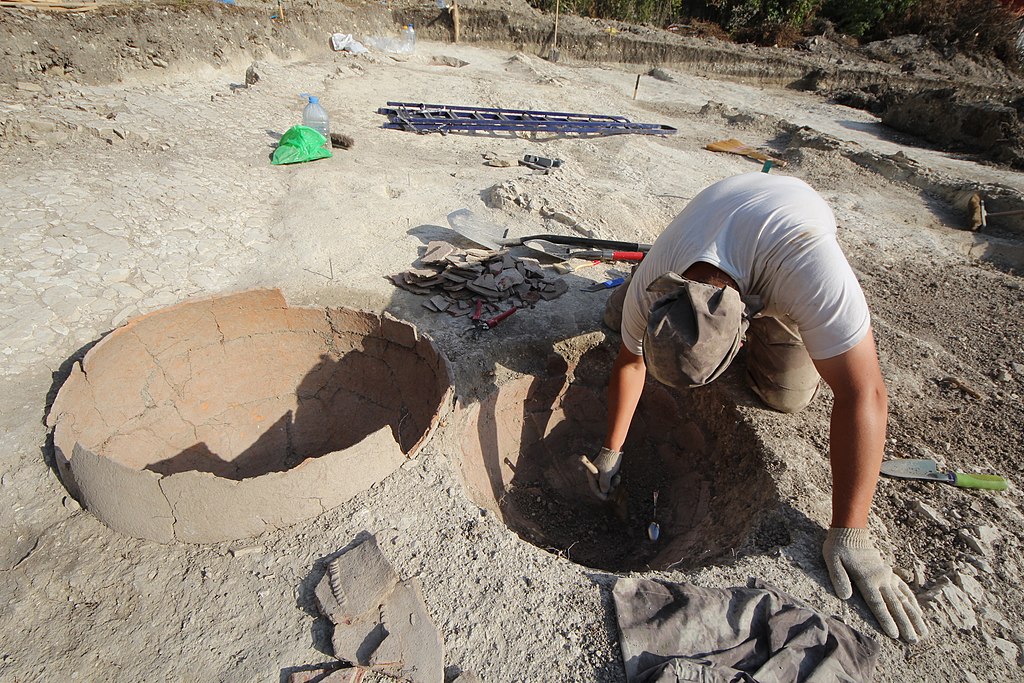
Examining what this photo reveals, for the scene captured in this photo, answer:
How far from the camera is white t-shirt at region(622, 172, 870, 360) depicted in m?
1.92

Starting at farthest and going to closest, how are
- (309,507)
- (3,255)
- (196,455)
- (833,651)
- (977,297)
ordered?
1. (977,297)
2. (3,255)
3. (196,455)
4. (309,507)
5. (833,651)

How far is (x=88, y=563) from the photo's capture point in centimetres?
198

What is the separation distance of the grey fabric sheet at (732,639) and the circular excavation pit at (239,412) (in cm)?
117

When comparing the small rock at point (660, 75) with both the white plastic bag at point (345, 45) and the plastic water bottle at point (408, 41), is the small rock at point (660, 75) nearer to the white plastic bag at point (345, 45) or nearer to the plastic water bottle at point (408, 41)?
the plastic water bottle at point (408, 41)

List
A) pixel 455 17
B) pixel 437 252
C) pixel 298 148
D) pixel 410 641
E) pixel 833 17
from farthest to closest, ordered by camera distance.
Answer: pixel 833 17 → pixel 455 17 → pixel 298 148 → pixel 437 252 → pixel 410 641

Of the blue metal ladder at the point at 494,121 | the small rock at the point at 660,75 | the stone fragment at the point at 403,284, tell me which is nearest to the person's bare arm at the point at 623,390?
the stone fragment at the point at 403,284

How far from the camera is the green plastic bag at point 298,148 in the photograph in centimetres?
556

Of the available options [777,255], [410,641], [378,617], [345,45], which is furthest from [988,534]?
[345,45]

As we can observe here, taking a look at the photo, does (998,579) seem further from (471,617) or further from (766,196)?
(471,617)

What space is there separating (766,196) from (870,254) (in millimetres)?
3896

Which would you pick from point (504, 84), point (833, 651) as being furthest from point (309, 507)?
point (504, 84)

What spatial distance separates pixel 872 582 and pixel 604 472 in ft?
4.04

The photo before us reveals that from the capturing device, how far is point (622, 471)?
3.49 meters

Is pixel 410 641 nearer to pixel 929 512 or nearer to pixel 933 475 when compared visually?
pixel 929 512
